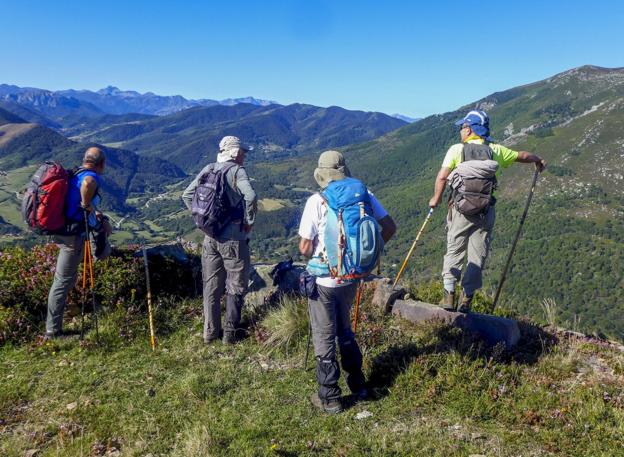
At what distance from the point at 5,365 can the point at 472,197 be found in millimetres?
6827

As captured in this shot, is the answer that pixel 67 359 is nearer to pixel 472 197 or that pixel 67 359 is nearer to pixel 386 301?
pixel 386 301

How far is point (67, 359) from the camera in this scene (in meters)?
5.82

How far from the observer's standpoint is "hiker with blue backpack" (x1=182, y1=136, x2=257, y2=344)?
5.62m

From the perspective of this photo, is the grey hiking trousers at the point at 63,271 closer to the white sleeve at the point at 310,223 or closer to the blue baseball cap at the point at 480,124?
the white sleeve at the point at 310,223

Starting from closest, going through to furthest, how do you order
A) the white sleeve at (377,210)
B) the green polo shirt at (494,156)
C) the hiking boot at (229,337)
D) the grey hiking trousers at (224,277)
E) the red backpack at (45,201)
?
1. the white sleeve at (377,210)
2. the red backpack at (45,201)
3. the grey hiking trousers at (224,277)
4. the green polo shirt at (494,156)
5. the hiking boot at (229,337)

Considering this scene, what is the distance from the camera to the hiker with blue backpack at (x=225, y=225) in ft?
18.4

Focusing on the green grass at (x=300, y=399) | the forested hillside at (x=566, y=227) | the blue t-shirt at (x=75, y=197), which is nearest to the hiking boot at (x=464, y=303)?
the green grass at (x=300, y=399)

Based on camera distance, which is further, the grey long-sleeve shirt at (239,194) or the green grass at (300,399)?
the grey long-sleeve shirt at (239,194)

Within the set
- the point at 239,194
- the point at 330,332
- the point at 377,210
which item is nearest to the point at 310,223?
the point at 377,210

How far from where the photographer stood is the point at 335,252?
4.16 metres

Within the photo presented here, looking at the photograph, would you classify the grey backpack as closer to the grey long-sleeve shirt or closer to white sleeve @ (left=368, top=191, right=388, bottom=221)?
white sleeve @ (left=368, top=191, right=388, bottom=221)

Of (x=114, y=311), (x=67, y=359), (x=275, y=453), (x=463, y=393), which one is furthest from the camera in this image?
(x=114, y=311)

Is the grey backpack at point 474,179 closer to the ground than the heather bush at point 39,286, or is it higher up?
higher up

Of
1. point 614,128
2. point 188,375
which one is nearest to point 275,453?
point 188,375
